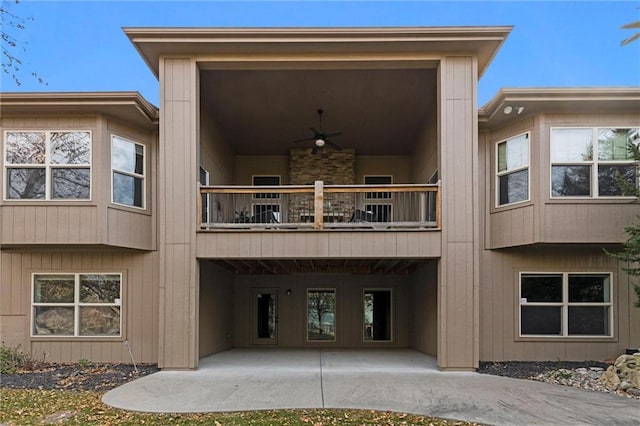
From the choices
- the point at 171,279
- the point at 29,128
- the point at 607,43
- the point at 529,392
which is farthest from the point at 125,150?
the point at 607,43

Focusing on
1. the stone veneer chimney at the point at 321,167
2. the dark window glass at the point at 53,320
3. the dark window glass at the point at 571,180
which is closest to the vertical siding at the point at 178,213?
the dark window glass at the point at 53,320

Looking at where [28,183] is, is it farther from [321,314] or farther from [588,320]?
[588,320]

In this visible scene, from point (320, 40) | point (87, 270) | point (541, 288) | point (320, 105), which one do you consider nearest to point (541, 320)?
point (541, 288)

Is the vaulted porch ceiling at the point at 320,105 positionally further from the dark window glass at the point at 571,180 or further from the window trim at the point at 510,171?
the dark window glass at the point at 571,180

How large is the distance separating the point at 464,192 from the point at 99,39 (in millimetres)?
30530

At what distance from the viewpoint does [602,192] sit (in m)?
9.43

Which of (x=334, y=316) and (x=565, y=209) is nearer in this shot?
(x=565, y=209)

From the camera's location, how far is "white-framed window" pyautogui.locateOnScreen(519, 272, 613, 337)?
1012cm

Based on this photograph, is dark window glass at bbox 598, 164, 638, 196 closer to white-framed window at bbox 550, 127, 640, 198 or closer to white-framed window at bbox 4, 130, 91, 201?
white-framed window at bbox 550, 127, 640, 198

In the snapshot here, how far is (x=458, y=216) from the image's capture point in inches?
356

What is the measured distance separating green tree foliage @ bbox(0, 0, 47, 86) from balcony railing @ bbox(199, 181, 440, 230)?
12.6 feet

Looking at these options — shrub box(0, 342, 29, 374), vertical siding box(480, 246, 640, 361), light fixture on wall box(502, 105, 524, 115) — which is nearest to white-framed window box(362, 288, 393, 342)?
vertical siding box(480, 246, 640, 361)

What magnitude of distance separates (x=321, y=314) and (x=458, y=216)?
5767 millimetres

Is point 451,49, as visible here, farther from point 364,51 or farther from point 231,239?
point 231,239
